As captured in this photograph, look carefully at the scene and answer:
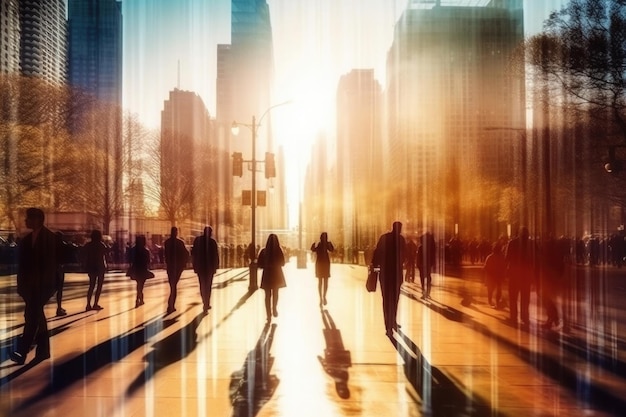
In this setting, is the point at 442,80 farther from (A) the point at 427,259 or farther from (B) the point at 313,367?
(B) the point at 313,367

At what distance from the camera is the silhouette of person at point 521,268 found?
1292cm

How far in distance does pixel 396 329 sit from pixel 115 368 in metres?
5.23

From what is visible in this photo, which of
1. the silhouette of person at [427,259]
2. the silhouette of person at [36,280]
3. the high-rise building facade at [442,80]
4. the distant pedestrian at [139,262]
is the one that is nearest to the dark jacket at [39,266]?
the silhouette of person at [36,280]

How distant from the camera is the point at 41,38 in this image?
86188mm

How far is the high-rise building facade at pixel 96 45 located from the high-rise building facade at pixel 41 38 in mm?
56995

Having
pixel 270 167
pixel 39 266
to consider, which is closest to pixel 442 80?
pixel 270 167

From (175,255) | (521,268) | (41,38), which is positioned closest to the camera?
(521,268)

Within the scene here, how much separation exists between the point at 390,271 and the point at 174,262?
5.51 metres

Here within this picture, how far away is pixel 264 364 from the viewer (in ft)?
28.4

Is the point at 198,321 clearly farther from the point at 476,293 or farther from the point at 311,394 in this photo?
the point at 476,293

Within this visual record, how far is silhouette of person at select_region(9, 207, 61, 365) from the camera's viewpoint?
29.4 feet

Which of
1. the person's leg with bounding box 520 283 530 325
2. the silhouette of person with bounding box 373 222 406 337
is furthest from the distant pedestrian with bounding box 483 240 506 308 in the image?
the silhouette of person with bounding box 373 222 406 337

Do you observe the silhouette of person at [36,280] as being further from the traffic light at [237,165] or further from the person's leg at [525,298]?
the traffic light at [237,165]

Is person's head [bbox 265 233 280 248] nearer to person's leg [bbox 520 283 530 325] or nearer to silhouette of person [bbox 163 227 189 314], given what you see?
silhouette of person [bbox 163 227 189 314]
